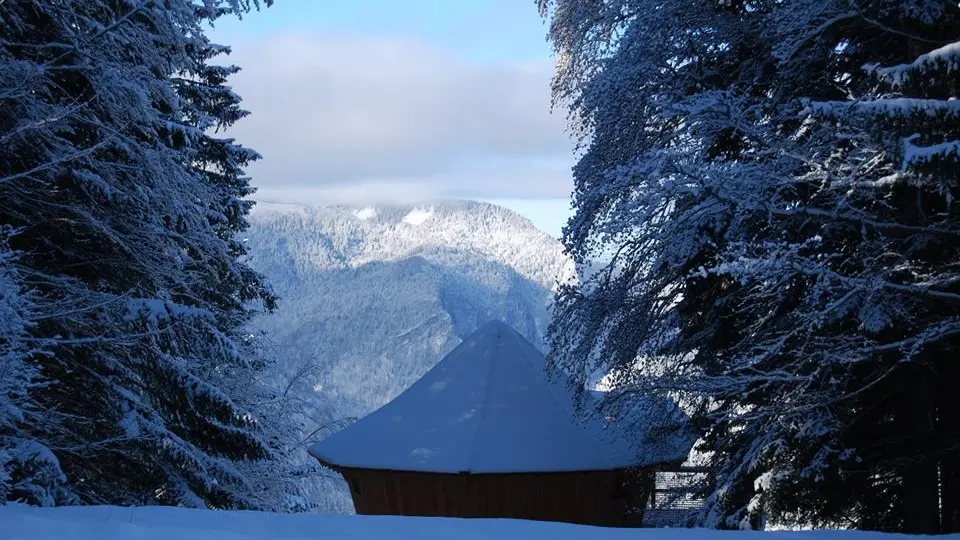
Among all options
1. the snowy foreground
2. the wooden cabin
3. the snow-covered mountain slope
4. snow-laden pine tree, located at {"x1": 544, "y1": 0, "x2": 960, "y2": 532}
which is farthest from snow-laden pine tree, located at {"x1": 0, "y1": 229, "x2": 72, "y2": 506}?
the snow-covered mountain slope

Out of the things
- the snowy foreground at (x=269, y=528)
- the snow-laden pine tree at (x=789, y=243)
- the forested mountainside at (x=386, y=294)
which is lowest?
the forested mountainside at (x=386, y=294)

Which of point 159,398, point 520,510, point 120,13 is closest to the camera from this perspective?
point 120,13

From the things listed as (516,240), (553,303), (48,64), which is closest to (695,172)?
(553,303)

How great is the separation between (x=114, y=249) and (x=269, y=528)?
16.3 feet

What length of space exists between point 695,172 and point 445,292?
128 m

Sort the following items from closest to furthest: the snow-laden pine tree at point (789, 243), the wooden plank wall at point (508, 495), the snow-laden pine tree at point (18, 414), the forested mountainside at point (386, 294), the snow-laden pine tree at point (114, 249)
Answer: the snow-laden pine tree at point (18, 414)
the snow-laden pine tree at point (789, 243)
the snow-laden pine tree at point (114, 249)
the wooden plank wall at point (508, 495)
the forested mountainside at point (386, 294)

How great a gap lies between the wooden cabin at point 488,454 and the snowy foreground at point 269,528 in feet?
18.8

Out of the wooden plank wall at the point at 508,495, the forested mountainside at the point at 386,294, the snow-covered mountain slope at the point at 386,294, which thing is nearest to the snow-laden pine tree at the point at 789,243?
the wooden plank wall at the point at 508,495

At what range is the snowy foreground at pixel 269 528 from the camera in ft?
12.7

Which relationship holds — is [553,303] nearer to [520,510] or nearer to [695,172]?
[520,510]

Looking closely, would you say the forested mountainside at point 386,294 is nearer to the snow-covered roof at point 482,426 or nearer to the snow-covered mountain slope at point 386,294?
the snow-covered mountain slope at point 386,294

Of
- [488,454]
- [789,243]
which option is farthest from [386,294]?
[789,243]

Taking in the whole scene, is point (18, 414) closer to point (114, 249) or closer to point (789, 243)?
point (114, 249)

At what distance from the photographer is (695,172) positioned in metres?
7.11
